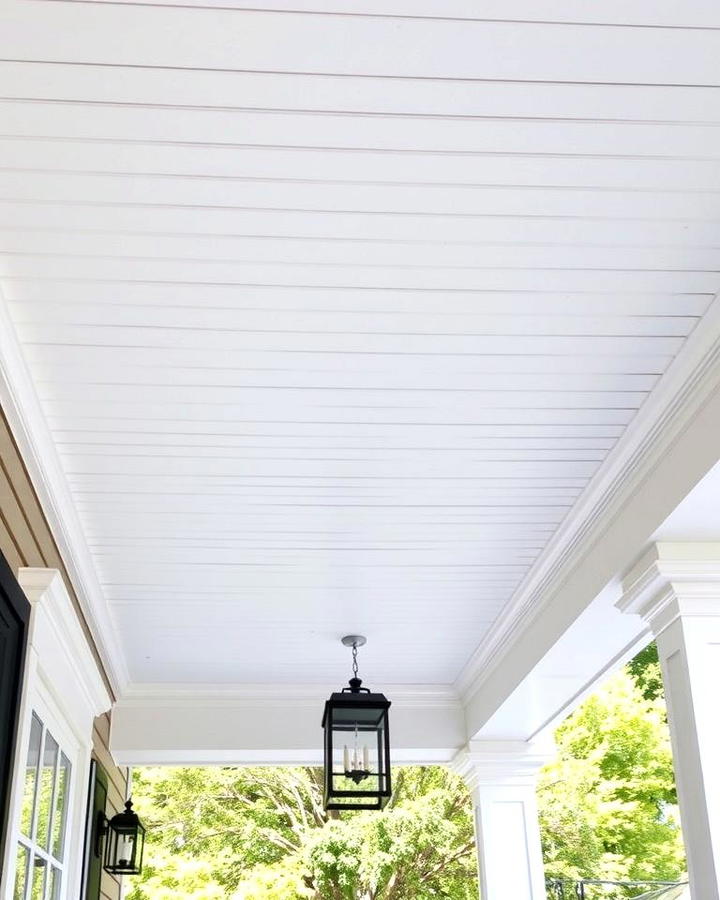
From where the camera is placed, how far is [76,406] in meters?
3.37

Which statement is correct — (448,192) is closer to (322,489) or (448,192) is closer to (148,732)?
(322,489)

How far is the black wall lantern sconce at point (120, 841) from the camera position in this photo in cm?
564

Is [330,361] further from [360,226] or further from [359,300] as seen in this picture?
[360,226]

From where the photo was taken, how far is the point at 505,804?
6324mm

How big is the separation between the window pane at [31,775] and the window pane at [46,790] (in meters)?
0.11

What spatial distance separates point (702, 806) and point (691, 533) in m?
0.86

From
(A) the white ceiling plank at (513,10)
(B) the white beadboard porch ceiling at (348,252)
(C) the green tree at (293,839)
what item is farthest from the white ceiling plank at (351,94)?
(C) the green tree at (293,839)

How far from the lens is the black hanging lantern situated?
15.5ft

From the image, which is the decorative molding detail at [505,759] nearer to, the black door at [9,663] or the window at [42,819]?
the window at [42,819]

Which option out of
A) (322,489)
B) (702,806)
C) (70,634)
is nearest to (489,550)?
(322,489)

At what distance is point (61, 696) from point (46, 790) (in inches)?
14.8

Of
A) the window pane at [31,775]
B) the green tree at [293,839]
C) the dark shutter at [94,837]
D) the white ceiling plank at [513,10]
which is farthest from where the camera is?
the green tree at [293,839]

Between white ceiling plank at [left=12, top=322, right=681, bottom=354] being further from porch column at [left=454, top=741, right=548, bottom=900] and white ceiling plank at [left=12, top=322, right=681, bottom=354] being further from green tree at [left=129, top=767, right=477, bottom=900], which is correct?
green tree at [left=129, top=767, right=477, bottom=900]

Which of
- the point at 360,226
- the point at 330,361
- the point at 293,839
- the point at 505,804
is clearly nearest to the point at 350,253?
the point at 360,226
